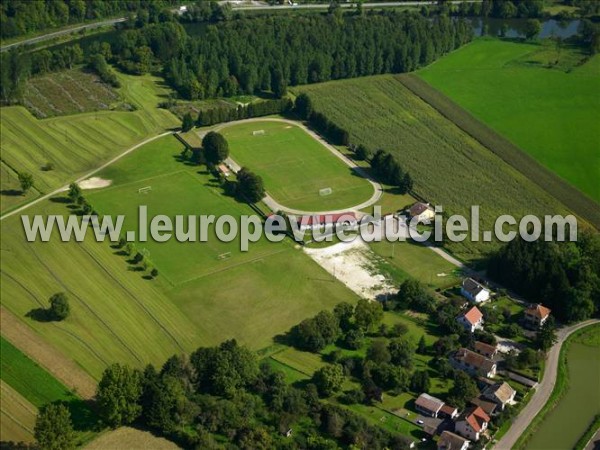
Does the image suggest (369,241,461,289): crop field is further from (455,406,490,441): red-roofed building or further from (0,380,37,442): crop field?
(0,380,37,442): crop field

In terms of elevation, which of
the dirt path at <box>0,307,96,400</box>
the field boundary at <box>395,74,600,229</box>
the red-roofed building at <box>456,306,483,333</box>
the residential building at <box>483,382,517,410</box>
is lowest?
the dirt path at <box>0,307,96,400</box>

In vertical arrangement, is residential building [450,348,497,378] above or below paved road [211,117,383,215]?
below

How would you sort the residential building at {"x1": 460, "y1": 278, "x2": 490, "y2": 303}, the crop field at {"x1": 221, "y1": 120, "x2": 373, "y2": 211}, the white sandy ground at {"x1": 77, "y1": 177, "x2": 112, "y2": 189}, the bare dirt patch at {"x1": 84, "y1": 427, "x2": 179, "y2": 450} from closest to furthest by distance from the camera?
the bare dirt patch at {"x1": 84, "y1": 427, "x2": 179, "y2": 450} < the residential building at {"x1": 460, "y1": 278, "x2": 490, "y2": 303} < the crop field at {"x1": 221, "y1": 120, "x2": 373, "y2": 211} < the white sandy ground at {"x1": 77, "y1": 177, "x2": 112, "y2": 189}

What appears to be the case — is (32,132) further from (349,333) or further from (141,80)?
(349,333)

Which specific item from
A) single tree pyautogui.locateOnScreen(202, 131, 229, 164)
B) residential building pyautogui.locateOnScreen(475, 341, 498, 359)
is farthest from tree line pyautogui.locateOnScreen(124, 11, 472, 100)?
residential building pyautogui.locateOnScreen(475, 341, 498, 359)

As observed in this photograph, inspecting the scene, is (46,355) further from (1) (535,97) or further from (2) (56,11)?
(2) (56,11)

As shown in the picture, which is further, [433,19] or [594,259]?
[433,19]

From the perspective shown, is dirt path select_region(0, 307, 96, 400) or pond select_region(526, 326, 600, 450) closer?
pond select_region(526, 326, 600, 450)

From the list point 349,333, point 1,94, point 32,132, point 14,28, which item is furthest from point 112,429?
point 14,28
